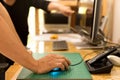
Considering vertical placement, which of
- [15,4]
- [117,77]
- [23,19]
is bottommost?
[117,77]

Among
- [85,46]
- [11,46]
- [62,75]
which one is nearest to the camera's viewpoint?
[11,46]

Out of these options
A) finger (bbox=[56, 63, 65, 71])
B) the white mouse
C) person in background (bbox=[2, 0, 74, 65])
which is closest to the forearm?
finger (bbox=[56, 63, 65, 71])

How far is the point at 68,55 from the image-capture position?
51.6 inches

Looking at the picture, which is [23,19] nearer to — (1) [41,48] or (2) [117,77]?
(1) [41,48]

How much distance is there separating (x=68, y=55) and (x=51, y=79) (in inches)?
16.1

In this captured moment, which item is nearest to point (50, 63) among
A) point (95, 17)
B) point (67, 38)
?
point (95, 17)

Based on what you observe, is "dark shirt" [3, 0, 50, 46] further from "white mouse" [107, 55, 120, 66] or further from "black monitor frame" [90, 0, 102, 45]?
"white mouse" [107, 55, 120, 66]

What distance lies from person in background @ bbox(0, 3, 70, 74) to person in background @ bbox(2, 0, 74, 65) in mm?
773

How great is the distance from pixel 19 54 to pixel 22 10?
106 cm

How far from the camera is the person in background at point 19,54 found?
819mm

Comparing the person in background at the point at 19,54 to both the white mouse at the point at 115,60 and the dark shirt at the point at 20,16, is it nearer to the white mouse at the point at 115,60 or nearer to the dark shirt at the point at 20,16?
the white mouse at the point at 115,60

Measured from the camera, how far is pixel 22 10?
1.87m

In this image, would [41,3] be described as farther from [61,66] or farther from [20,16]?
[61,66]

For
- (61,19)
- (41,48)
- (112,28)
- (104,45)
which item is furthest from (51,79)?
(61,19)
